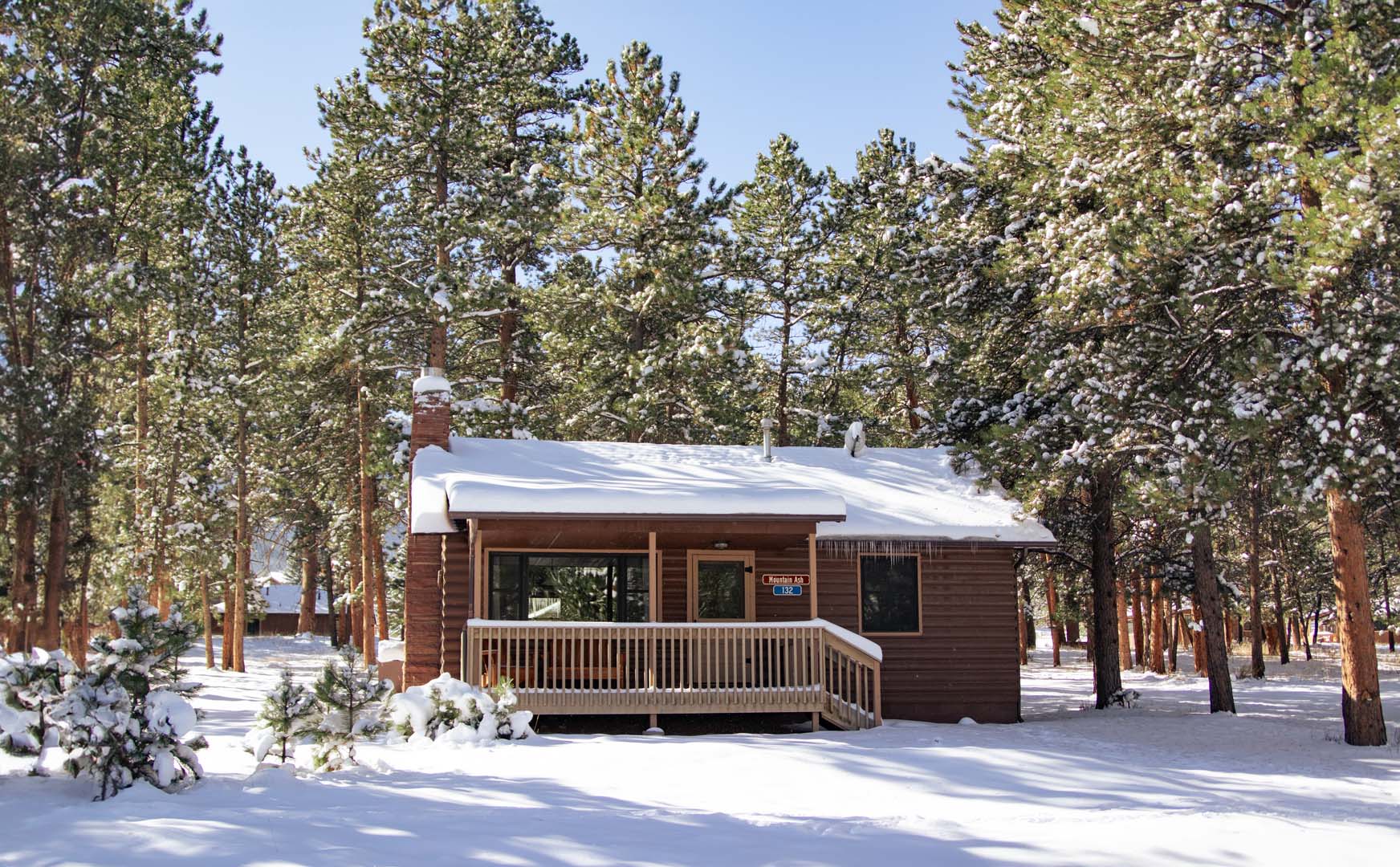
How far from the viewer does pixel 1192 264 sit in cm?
1236

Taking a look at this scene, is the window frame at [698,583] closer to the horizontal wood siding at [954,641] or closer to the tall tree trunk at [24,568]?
the horizontal wood siding at [954,641]

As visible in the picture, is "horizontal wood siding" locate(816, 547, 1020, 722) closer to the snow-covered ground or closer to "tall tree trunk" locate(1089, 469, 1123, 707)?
"tall tree trunk" locate(1089, 469, 1123, 707)

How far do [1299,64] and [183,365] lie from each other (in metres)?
22.2

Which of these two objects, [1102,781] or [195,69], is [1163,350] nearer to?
[1102,781]

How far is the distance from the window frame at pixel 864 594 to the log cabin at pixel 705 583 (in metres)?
0.03

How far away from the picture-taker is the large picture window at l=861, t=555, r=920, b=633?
15258 millimetres

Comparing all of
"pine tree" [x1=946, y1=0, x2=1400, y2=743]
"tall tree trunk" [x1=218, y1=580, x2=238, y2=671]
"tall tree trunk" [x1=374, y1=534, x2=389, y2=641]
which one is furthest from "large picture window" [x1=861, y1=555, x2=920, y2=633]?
"tall tree trunk" [x1=218, y1=580, x2=238, y2=671]

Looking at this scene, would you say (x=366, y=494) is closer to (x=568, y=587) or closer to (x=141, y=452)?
(x=141, y=452)

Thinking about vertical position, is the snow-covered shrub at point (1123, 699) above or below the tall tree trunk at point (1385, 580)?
below

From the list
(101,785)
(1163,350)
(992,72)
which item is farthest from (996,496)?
(101,785)

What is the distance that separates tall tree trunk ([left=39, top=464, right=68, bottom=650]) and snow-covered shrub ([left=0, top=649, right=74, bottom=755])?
10.7 metres

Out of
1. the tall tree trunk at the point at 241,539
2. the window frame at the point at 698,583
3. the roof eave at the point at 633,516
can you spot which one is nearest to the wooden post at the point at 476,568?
the roof eave at the point at 633,516

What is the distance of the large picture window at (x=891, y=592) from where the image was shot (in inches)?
601

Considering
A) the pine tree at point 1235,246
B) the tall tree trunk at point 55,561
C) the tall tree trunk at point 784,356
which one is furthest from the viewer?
the tall tree trunk at point 784,356
